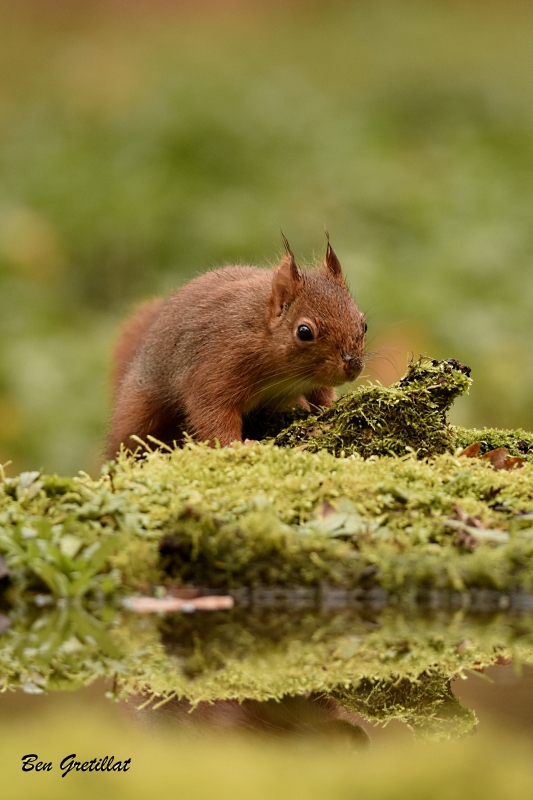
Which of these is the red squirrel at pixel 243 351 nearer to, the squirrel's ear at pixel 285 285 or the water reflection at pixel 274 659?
the squirrel's ear at pixel 285 285

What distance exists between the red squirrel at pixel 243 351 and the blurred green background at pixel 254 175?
2546 mm

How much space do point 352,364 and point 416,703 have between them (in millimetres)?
2653

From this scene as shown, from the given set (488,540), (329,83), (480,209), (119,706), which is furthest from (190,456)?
(329,83)

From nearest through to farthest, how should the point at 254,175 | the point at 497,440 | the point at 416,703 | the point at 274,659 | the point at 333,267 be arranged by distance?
the point at 416,703
the point at 274,659
the point at 497,440
the point at 333,267
the point at 254,175

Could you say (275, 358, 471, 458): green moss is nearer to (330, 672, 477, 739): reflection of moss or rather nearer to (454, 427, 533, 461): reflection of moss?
(454, 427, 533, 461): reflection of moss

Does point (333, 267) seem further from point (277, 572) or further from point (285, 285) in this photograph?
point (277, 572)

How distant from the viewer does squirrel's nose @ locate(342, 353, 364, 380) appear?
5.58 meters

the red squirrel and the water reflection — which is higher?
the red squirrel

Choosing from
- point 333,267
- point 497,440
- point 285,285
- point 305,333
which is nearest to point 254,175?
point 333,267

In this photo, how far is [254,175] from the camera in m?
13.5

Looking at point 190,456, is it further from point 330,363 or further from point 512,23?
point 512,23
